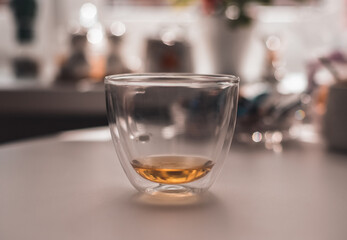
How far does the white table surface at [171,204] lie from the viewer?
0.46 m

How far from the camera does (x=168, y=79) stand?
60 centimetres

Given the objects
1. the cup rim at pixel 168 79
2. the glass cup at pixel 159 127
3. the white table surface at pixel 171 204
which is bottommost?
the white table surface at pixel 171 204

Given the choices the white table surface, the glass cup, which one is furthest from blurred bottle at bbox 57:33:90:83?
the glass cup

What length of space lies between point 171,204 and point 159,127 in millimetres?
102

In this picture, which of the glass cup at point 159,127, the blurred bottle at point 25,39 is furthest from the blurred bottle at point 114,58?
the glass cup at point 159,127

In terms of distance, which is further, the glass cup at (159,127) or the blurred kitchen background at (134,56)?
the blurred kitchen background at (134,56)

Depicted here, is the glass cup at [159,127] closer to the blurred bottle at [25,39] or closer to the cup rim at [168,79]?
the cup rim at [168,79]

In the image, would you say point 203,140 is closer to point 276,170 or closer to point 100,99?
point 276,170

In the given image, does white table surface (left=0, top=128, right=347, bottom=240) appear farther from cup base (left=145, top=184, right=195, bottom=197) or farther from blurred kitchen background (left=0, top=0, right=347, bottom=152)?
blurred kitchen background (left=0, top=0, right=347, bottom=152)

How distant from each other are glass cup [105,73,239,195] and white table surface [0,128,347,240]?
0.09 feet

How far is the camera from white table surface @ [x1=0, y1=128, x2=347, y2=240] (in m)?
0.46

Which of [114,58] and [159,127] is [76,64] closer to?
[114,58]

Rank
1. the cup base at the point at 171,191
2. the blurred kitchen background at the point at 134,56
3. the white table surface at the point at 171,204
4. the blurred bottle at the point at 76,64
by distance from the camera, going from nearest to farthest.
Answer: the white table surface at the point at 171,204
the cup base at the point at 171,191
the blurred kitchen background at the point at 134,56
the blurred bottle at the point at 76,64

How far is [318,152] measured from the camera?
0.84 m
